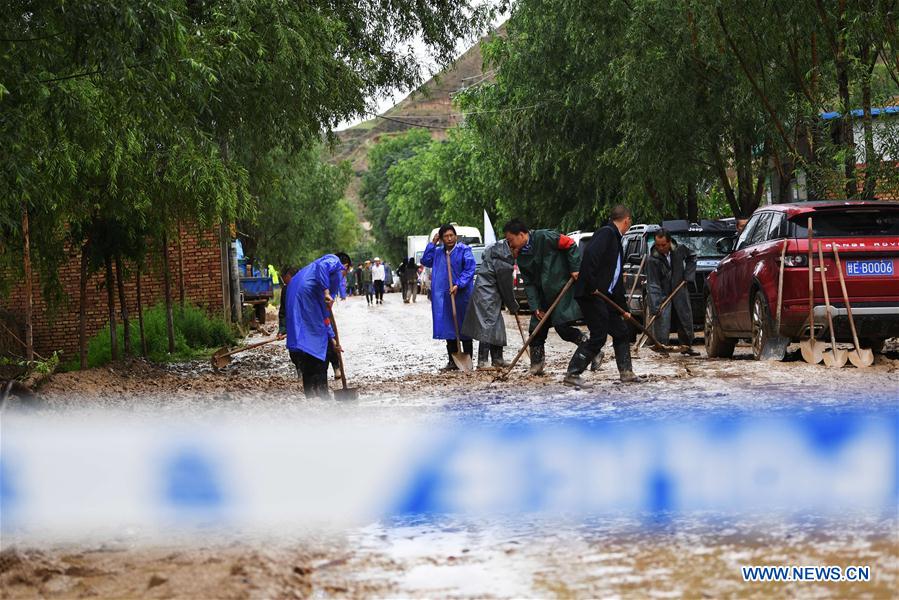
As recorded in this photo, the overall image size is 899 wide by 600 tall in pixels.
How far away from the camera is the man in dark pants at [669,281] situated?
58.2 feet

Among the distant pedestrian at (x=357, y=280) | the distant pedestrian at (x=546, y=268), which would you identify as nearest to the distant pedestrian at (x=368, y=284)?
the distant pedestrian at (x=357, y=280)

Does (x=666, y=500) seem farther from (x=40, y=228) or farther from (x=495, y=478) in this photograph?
(x=40, y=228)

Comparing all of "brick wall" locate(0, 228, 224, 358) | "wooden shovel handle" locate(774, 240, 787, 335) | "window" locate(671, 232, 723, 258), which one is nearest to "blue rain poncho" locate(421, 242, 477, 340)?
"wooden shovel handle" locate(774, 240, 787, 335)

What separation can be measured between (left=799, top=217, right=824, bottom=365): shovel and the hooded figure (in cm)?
345

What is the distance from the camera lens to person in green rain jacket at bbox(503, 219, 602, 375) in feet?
44.6

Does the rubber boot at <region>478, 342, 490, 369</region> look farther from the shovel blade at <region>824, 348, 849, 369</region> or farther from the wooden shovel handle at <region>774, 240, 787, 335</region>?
the shovel blade at <region>824, 348, 849, 369</region>

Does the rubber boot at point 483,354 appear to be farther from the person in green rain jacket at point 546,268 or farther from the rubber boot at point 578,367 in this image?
the rubber boot at point 578,367

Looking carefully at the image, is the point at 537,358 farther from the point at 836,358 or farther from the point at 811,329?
the point at 836,358

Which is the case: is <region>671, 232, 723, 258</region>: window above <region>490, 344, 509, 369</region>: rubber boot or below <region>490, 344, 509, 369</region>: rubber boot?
above

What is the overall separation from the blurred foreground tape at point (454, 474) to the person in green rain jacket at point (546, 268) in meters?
4.08

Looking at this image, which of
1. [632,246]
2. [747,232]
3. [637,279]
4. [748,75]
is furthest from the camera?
[632,246]

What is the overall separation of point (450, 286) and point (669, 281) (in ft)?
12.1

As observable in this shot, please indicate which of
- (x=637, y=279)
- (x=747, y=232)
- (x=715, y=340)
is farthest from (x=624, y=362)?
(x=637, y=279)

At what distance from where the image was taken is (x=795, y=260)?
13375mm
